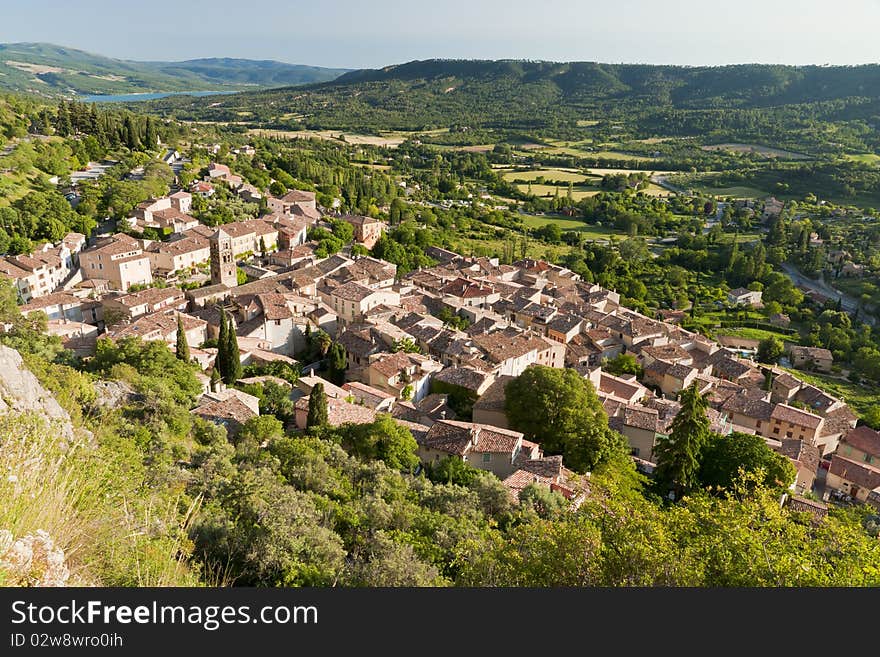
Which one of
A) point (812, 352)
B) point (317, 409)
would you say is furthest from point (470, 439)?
point (812, 352)

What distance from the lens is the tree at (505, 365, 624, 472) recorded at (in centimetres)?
2594

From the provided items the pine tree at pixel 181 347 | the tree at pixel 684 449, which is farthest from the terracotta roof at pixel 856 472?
the pine tree at pixel 181 347

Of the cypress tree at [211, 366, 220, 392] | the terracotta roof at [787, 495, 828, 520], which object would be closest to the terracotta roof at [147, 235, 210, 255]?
the cypress tree at [211, 366, 220, 392]

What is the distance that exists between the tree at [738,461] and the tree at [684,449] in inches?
47.7

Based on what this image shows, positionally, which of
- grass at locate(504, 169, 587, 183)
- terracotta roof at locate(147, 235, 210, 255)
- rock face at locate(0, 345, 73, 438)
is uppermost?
rock face at locate(0, 345, 73, 438)

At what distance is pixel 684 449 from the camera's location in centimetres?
2614

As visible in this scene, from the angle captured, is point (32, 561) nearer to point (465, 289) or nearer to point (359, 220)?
point (465, 289)

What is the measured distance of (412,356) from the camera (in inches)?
1307

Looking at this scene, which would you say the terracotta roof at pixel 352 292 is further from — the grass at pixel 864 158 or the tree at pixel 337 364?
the grass at pixel 864 158

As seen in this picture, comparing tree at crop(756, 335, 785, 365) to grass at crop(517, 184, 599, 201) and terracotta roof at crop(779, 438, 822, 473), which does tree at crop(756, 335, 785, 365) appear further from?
grass at crop(517, 184, 599, 201)

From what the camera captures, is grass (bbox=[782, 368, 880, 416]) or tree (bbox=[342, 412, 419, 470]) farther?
grass (bbox=[782, 368, 880, 416])

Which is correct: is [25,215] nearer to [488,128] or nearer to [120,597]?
[120,597]

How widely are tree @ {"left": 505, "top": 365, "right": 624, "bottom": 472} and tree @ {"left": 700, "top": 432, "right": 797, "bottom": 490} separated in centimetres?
460

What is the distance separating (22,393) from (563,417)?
776 inches
